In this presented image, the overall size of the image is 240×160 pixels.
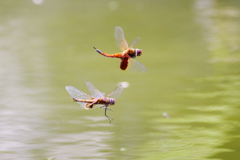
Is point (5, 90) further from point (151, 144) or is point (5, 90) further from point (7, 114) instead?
point (151, 144)

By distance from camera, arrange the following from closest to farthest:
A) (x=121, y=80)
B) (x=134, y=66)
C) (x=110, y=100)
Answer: (x=134, y=66) < (x=110, y=100) < (x=121, y=80)

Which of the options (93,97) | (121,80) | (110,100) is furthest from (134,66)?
(121,80)

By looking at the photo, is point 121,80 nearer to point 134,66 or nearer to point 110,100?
point 110,100

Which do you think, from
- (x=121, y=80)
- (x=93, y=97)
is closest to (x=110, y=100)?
(x=93, y=97)

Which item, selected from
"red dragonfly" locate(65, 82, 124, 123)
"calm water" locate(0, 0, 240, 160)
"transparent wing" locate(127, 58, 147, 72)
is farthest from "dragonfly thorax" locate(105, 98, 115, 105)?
"calm water" locate(0, 0, 240, 160)

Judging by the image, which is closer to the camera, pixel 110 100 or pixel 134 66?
pixel 134 66

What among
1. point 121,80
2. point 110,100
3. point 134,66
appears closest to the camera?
point 134,66

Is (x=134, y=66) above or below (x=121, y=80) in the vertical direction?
below

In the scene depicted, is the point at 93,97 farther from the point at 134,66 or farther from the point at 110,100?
the point at 134,66

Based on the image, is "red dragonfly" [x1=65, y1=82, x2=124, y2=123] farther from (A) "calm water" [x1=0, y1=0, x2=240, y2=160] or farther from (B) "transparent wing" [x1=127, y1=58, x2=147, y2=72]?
(A) "calm water" [x1=0, y1=0, x2=240, y2=160]

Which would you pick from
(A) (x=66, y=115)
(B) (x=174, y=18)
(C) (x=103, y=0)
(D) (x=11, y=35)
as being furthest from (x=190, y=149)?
(C) (x=103, y=0)
